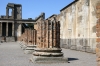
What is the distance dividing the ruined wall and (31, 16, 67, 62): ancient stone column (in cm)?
495

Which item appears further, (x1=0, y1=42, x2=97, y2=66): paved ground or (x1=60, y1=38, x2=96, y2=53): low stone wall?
(x1=60, y1=38, x2=96, y2=53): low stone wall

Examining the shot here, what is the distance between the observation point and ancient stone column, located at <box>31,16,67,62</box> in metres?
7.82

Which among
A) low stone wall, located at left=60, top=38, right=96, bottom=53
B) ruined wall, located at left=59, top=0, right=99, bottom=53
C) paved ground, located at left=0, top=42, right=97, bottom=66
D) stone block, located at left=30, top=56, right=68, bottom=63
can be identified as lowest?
paved ground, located at left=0, top=42, right=97, bottom=66

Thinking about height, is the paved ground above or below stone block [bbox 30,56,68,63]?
below

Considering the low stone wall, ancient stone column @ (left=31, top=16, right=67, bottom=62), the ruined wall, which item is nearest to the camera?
ancient stone column @ (left=31, top=16, right=67, bottom=62)

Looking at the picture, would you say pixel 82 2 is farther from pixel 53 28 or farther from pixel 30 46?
pixel 53 28

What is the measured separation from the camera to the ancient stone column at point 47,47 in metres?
7.82

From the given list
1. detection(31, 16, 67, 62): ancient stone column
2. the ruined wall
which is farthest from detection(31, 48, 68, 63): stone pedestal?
the ruined wall

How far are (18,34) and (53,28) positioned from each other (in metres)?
46.9

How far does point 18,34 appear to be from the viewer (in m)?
54.7

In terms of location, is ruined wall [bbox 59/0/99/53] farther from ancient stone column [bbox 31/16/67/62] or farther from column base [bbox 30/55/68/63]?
column base [bbox 30/55/68/63]

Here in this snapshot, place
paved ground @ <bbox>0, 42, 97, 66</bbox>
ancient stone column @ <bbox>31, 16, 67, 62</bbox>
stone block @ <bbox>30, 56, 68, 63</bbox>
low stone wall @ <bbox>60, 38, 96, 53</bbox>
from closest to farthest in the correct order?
paved ground @ <bbox>0, 42, 97, 66</bbox>
stone block @ <bbox>30, 56, 68, 63</bbox>
ancient stone column @ <bbox>31, 16, 67, 62</bbox>
low stone wall @ <bbox>60, 38, 96, 53</bbox>

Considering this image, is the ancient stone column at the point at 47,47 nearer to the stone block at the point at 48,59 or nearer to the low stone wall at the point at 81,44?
the stone block at the point at 48,59

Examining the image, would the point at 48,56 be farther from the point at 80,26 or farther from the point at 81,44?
the point at 80,26
